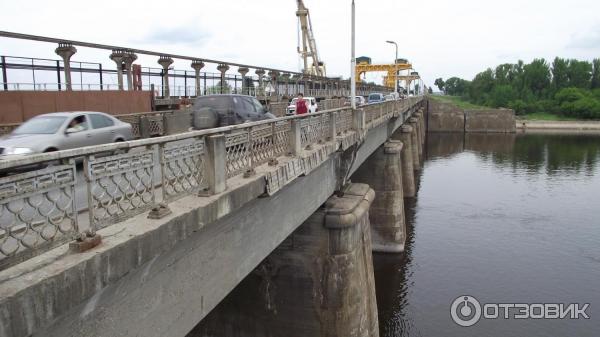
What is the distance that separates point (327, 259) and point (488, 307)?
9.44 m

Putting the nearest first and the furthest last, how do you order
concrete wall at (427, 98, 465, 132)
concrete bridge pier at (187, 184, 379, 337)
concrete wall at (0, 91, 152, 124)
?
concrete bridge pier at (187, 184, 379, 337)
concrete wall at (0, 91, 152, 124)
concrete wall at (427, 98, 465, 132)

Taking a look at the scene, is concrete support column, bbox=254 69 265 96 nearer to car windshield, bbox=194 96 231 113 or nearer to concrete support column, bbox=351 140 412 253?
concrete support column, bbox=351 140 412 253

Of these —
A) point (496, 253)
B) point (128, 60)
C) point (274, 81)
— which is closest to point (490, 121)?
point (274, 81)

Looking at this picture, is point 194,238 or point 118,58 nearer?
point 194,238

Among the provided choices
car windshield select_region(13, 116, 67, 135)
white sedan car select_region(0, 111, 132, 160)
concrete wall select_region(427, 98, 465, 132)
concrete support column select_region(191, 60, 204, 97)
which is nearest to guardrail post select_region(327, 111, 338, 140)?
white sedan car select_region(0, 111, 132, 160)

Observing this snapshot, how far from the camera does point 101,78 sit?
17.2 m

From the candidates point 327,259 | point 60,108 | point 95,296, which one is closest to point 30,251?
point 95,296

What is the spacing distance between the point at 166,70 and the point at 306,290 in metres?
12.5

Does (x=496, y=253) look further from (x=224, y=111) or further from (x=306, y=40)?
(x=306, y=40)

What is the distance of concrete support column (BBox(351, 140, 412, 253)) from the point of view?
22.9 metres

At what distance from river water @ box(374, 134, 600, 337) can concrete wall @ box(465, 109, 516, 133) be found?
42.2 m

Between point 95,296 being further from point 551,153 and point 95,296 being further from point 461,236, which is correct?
point 551,153

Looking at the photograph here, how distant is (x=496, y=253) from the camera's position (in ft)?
73.7

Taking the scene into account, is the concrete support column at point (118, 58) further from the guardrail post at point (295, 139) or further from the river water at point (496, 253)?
the river water at point (496, 253)
